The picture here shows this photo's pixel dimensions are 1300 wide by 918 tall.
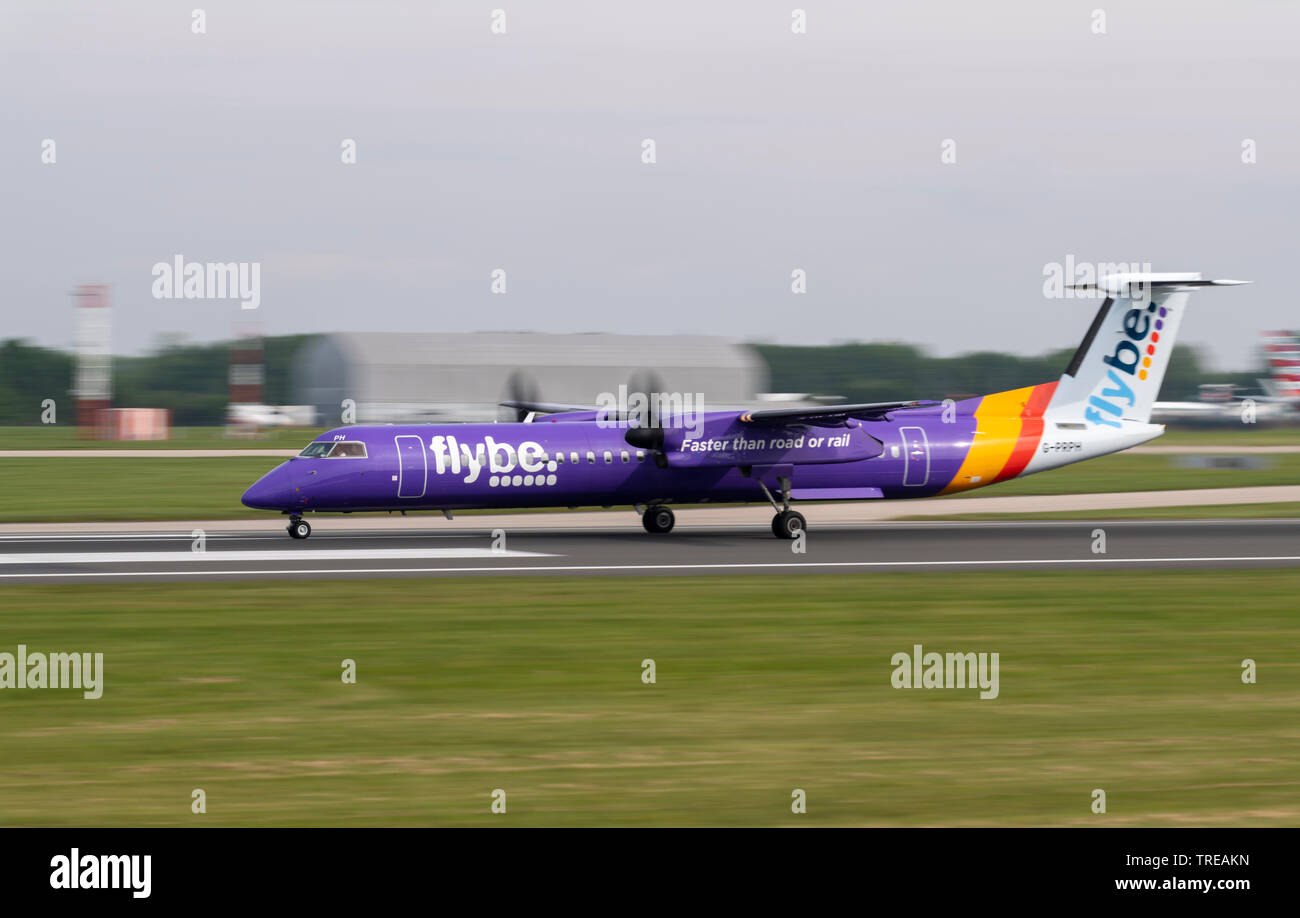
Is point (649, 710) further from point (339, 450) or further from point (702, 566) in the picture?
point (339, 450)

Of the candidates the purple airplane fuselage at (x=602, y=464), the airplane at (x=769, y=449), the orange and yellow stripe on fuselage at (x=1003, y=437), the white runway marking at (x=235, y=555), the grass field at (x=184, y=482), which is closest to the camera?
the white runway marking at (x=235, y=555)

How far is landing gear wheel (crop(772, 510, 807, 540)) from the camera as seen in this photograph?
1155 inches

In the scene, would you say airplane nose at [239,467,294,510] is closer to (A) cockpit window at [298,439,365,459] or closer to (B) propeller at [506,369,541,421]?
(A) cockpit window at [298,439,365,459]

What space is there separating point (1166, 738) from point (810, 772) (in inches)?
134

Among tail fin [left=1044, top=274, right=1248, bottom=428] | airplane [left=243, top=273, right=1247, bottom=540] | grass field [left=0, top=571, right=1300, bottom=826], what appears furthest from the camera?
tail fin [left=1044, top=274, right=1248, bottom=428]

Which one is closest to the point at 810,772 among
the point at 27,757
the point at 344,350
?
the point at 27,757

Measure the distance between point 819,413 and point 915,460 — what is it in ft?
11.2

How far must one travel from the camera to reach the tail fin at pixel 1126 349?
32.2m

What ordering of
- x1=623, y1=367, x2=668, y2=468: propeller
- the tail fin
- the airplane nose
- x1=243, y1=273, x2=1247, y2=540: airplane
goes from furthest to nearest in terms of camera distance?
the tail fin < x1=623, y1=367, x2=668, y2=468: propeller < x1=243, y1=273, x2=1247, y2=540: airplane < the airplane nose

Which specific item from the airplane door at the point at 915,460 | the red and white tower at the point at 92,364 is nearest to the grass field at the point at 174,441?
the red and white tower at the point at 92,364

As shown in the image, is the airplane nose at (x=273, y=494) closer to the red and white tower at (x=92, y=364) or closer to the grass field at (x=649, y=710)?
the grass field at (x=649, y=710)

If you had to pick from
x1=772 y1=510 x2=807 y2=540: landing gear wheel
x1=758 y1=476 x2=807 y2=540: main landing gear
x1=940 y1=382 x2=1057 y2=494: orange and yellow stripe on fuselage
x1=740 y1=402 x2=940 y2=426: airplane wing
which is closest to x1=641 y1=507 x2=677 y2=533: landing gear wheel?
x1=758 y1=476 x2=807 y2=540: main landing gear

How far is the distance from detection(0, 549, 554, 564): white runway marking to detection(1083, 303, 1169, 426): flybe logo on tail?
50.2 ft

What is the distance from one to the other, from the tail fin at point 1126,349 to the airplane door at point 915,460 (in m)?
4.17
